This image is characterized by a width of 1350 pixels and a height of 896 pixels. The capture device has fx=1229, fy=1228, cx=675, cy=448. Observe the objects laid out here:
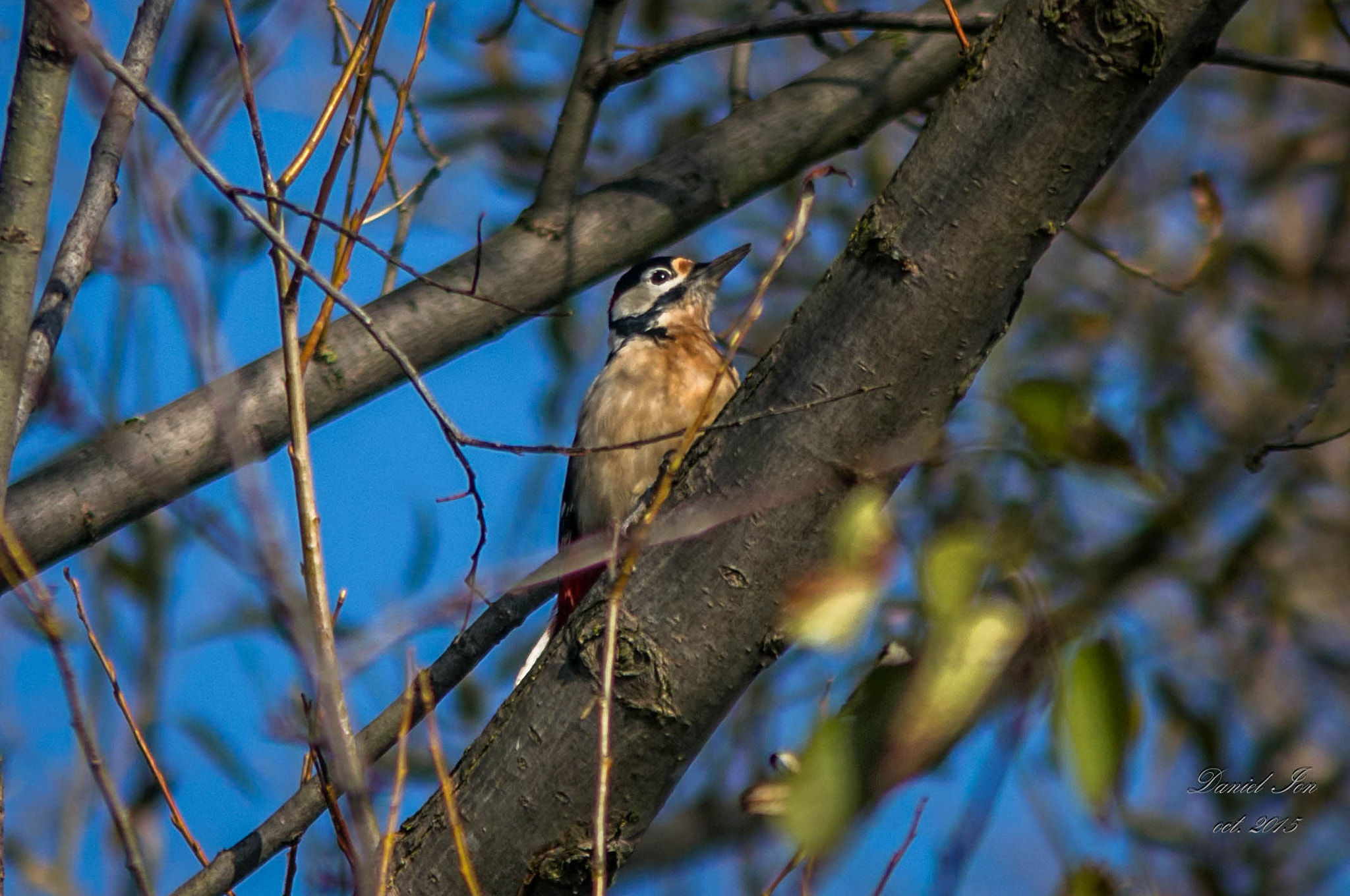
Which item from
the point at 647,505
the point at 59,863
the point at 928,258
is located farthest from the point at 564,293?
the point at 59,863

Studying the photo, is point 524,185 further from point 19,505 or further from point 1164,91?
point 1164,91

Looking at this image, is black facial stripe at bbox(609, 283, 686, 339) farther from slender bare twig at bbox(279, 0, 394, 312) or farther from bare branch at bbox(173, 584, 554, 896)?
slender bare twig at bbox(279, 0, 394, 312)

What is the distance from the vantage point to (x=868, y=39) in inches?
125

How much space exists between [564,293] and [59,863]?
2.59 metres

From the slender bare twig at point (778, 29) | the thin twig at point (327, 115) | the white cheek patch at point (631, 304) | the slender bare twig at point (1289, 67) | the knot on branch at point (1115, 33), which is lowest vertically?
the knot on branch at point (1115, 33)

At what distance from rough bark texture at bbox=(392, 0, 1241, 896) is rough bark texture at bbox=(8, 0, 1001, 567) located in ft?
2.45

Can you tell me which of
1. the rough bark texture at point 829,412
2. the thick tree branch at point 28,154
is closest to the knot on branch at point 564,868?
A: the rough bark texture at point 829,412

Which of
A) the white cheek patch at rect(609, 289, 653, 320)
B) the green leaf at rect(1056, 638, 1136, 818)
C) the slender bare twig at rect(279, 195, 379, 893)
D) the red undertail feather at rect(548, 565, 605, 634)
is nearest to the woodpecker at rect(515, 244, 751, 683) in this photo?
the red undertail feather at rect(548, 565, 605, 634)

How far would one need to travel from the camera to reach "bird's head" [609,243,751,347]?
4.56 metres

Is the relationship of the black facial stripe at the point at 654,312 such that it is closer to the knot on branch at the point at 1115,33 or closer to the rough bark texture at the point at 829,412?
the rough bark texture at the point at 829,412

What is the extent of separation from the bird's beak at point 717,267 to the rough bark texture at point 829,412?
9.46 ft

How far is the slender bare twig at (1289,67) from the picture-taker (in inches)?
96.2

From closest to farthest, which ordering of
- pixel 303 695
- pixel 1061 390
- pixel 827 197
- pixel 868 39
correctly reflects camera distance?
pixel 1061 390
pixel 303 695
pixel 868 39
pixel 827 197

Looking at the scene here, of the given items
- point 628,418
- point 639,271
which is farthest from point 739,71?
point 639,271
